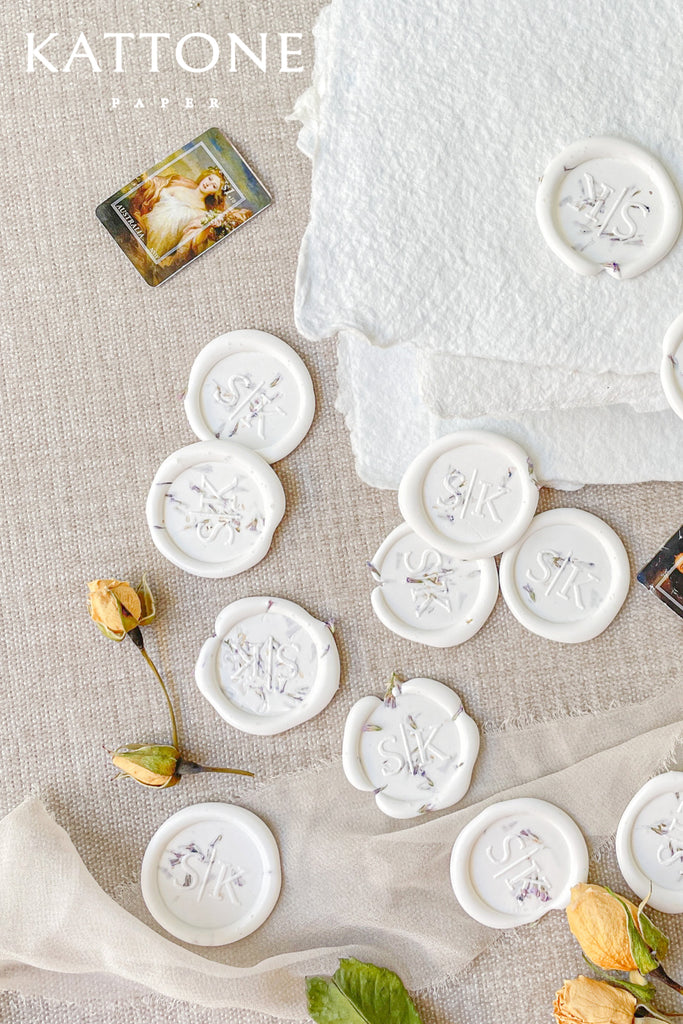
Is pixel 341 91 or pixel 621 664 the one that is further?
pixel 621 664

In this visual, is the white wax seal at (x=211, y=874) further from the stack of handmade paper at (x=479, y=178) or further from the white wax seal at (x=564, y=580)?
the stack of handmade paper at (x=479, y=178)

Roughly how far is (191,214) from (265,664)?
1.44 ft

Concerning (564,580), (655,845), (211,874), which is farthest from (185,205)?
(655,845)

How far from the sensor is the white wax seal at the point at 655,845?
773mm

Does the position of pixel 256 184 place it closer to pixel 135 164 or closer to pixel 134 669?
pixel 135 164

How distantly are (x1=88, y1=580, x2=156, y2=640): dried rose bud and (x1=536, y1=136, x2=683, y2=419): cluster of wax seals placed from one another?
0.49 metres

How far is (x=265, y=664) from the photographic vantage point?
797 millimetres

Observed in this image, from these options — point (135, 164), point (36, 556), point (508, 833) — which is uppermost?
point (135, 164)

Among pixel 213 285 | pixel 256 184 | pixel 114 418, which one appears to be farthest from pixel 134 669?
pixel 256 184

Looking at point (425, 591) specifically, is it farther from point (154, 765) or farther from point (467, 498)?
point (154, 765)

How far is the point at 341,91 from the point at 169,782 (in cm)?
63

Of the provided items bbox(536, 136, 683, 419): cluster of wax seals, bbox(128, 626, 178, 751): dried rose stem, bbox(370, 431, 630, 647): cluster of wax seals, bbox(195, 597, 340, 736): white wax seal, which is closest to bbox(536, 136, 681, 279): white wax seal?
bbox(536, 136, 683, 419): cluster of wax seals

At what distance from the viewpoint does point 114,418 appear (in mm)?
809

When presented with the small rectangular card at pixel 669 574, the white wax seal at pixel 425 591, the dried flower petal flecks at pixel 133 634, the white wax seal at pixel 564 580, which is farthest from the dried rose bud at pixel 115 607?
the small rectangular card at pixel 669 574
